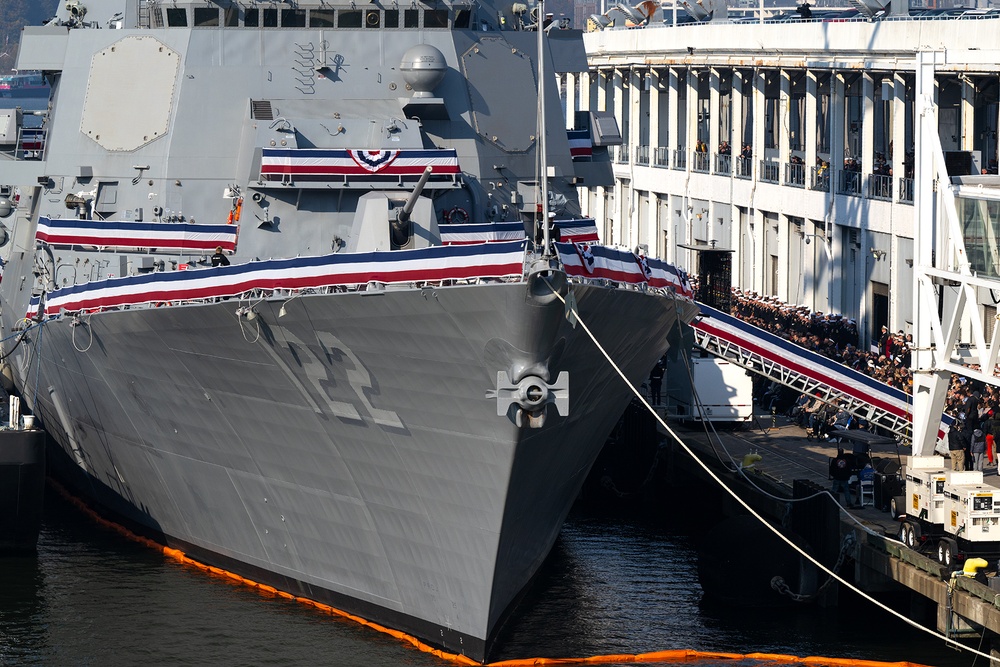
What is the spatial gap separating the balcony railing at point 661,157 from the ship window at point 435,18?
3212 centimetres

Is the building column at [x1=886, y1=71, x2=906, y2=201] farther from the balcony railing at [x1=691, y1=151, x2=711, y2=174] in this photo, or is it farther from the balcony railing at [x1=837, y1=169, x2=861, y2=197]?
the balcony railing at [x1=691, y1=151, x2=711, y2=174]

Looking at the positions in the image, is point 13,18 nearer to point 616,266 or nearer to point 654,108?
point 654,108

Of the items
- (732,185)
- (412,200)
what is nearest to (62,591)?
(412,200)

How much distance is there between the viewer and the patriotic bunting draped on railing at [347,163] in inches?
878

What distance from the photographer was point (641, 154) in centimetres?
5900

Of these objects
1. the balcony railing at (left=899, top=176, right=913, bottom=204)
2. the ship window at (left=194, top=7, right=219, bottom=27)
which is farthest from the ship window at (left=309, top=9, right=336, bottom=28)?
the balcony railing at (left=899, top=176, right=913, bottom=204)

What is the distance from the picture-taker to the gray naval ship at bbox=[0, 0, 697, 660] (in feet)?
62.6

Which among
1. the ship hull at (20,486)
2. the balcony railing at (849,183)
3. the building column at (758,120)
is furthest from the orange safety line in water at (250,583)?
the building column at (758,120)

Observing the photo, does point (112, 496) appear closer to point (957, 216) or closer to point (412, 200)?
point (412, 200)

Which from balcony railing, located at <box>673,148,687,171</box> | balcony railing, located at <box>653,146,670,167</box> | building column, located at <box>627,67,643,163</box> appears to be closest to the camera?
balcony railing, located at <box>673,148,687,171</box>

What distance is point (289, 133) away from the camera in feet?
76.3

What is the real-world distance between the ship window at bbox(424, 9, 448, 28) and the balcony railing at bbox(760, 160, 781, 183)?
76.5ft

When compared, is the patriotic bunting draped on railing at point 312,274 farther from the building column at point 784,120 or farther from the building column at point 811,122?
the building column at point 784,120

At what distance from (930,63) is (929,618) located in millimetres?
7854
